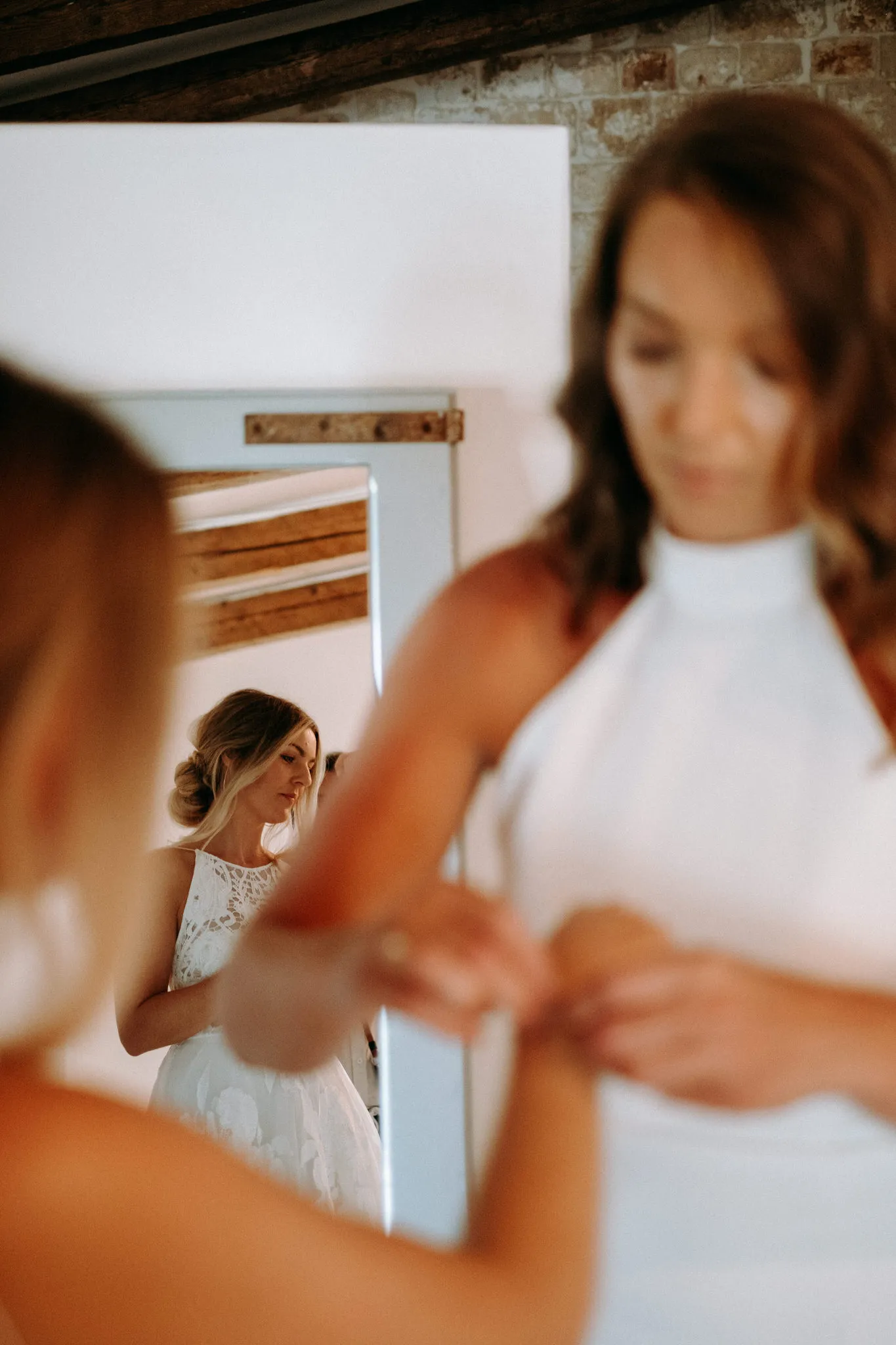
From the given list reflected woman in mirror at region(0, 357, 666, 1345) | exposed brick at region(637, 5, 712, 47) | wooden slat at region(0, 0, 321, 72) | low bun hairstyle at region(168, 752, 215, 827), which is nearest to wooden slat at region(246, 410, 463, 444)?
low bun hairstyle at region(168, 752, 215, 827)

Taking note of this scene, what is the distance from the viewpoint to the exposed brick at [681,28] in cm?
314

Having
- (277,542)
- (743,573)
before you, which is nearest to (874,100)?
(277,542)

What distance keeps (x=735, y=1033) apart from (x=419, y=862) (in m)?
0.21

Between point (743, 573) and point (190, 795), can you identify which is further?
point (190, 795)

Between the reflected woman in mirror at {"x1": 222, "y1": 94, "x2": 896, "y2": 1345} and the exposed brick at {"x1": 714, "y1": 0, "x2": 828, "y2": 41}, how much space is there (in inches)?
109

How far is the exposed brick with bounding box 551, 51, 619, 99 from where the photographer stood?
3.16m

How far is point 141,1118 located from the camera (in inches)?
20.7

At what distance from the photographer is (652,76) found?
3.15m

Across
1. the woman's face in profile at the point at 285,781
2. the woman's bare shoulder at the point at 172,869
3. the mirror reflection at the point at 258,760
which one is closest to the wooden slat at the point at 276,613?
the mirror reflection at the point at 258,760

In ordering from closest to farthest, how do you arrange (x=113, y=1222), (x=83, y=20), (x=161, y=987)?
(x=113, y=1222) < (x=161, y=987) < (x=83, y=20)

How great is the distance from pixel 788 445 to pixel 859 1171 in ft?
1.26

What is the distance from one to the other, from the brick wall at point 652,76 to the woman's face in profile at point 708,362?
8.21ft

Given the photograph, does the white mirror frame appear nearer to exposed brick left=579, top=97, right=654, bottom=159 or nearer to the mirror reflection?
the mirror reflection

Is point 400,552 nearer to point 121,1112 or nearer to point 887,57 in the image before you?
point 121,1112
